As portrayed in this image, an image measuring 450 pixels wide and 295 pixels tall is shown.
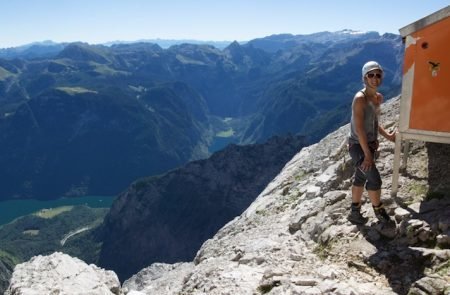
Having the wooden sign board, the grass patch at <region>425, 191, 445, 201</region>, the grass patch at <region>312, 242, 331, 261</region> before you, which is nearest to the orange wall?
the wooden sign board

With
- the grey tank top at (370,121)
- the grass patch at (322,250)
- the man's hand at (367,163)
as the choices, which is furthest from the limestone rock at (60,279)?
the grey tank top at (370,121)

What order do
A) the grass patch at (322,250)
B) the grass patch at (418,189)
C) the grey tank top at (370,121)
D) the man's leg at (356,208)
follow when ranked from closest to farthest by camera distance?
the grey tank top at (370,121)
the grass patch at (322,250)
the man's leg at (356,208)
the grass patch at (418,189)

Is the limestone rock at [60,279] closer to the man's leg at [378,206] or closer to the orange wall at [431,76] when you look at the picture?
the man's leg at [378,206]

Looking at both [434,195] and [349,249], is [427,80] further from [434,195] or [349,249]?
[349,249]

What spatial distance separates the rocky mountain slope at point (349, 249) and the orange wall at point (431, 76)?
2.07 meters

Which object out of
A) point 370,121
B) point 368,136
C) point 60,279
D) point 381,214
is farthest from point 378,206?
point 60,279

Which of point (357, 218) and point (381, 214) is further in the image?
point (357, 218)

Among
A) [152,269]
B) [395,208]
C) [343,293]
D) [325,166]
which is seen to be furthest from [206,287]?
[152,269]

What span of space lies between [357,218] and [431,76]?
4665mm

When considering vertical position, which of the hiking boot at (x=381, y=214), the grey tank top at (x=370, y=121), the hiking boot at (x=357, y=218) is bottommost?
the hiking boot at (x=357, y=218)

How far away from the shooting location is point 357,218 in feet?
44.8

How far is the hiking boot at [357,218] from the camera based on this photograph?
1356 centimetres

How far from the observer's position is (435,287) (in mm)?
9688

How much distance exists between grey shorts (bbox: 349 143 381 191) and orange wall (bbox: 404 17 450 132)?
2060mm
